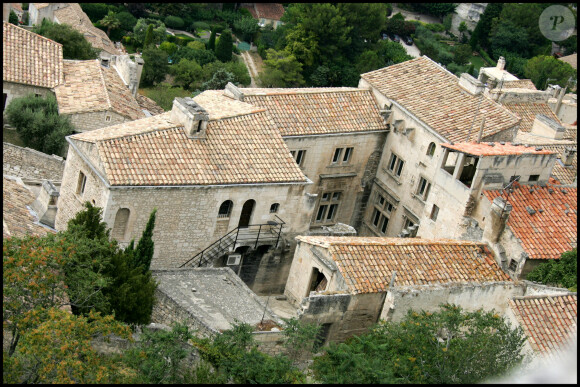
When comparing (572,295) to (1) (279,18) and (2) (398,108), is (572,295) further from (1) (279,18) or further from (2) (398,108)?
(1) (279,18)

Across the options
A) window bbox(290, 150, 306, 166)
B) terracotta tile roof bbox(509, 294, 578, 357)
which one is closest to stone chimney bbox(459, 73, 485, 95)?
window bbox(290, 150, 306, 166)

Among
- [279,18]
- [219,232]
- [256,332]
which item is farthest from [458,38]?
[256,332]

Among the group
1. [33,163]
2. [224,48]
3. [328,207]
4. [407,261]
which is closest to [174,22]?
[224,48]

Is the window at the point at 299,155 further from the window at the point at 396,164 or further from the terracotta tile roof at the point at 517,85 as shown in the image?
the terracotta tile roof at the point at 517,85

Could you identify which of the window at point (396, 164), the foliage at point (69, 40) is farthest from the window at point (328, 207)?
the foliage at point (69, 40)

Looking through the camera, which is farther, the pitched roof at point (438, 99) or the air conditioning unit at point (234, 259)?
the pitched roof at point (438, 99)

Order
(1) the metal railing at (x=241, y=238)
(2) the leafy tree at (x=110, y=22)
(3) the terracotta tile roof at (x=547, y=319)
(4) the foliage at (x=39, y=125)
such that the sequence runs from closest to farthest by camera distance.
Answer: (3) the terracotta tile roof at (x=547, y=319) < (1) the metal railing at (x=241, y=238) < (4) the foliage at (x=39, y=125) < (2) the leafy tree at (x=110, y=22)

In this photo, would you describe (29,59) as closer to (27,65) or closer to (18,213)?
(27,65)
